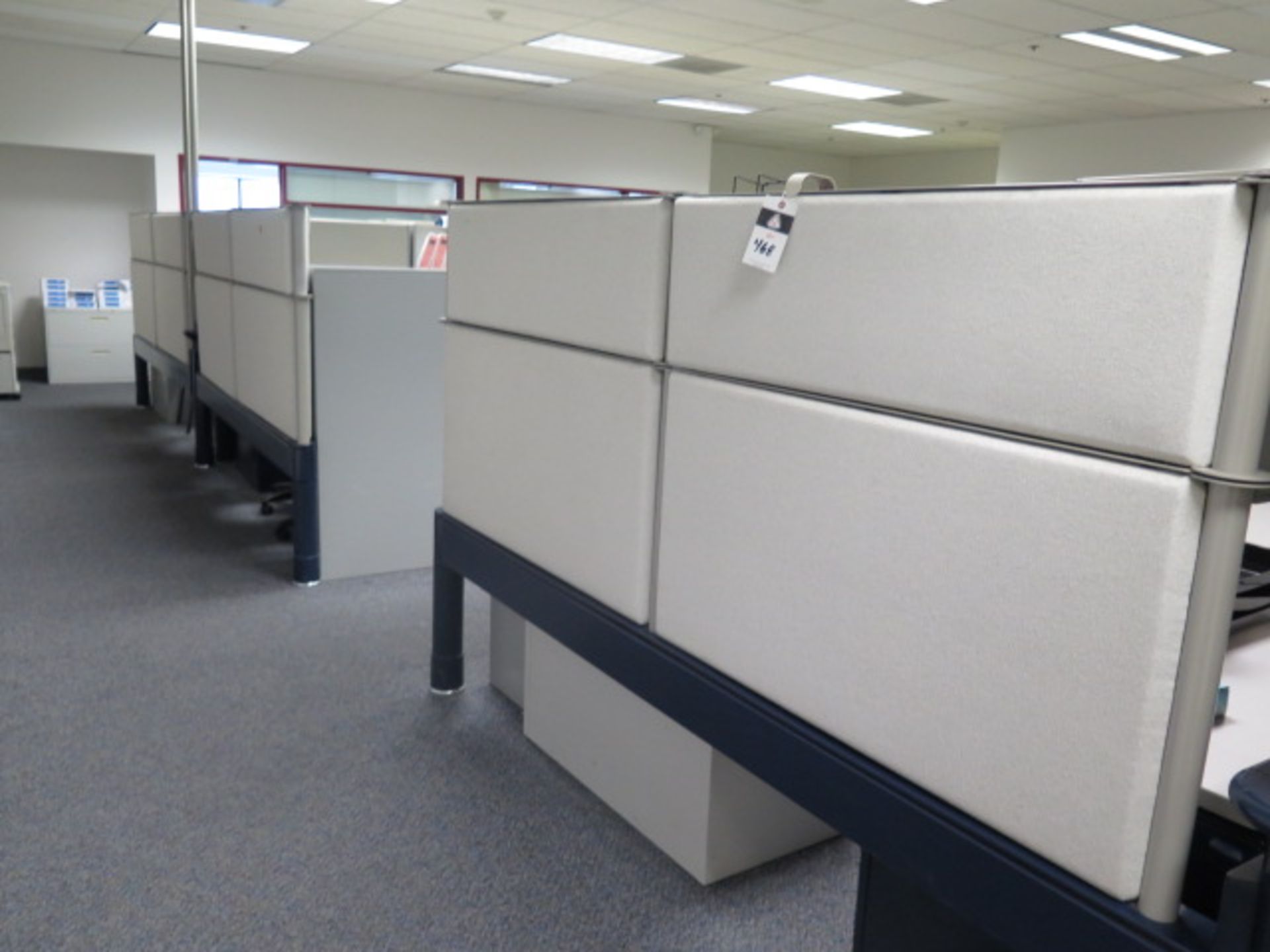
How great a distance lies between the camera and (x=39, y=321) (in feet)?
23.0

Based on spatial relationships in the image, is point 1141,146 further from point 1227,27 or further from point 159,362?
point 159,362

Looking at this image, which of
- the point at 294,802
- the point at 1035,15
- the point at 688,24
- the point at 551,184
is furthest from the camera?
the point at 551,184

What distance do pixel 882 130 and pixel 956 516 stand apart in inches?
370

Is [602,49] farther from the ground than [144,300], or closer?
farther from the ground

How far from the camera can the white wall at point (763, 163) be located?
11312 mm

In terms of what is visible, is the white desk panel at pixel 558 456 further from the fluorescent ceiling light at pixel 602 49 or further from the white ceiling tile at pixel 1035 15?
the fluorescent ceiling light at pixel 602 49

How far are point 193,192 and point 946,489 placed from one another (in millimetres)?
4172

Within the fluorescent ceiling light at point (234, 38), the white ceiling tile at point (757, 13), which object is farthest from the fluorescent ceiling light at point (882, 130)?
the fluorescent ceiling light at point (234, 38)

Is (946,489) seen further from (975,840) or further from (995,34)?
(995,34)

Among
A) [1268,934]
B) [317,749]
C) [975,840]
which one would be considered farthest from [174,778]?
[1268,934]

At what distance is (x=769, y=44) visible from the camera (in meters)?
6.00

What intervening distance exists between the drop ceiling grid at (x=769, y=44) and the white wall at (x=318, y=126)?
0.61 feet

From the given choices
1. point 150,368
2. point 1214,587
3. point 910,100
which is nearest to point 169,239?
point 150,368

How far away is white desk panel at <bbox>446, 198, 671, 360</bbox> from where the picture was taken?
1416mm
